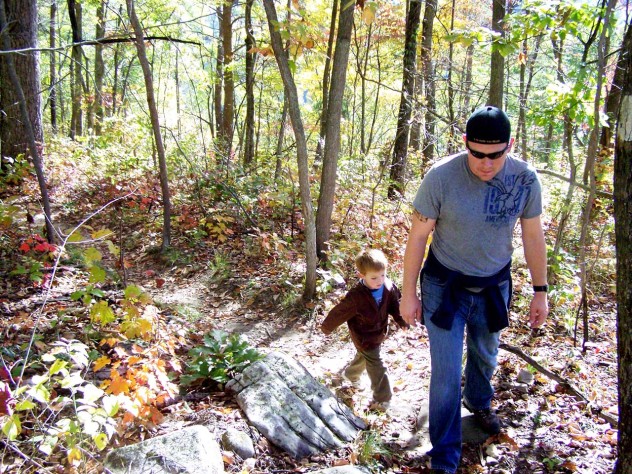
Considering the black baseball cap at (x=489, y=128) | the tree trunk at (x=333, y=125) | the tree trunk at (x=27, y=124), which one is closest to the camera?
the black baseball cap at (x=489, y=128)

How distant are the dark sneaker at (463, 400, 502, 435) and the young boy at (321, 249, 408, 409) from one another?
82cm

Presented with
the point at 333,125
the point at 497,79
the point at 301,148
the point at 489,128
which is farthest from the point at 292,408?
the point at 497,79

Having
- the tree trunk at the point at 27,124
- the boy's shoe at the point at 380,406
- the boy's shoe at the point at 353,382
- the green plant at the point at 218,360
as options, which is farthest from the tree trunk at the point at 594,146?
the tree trunk at the point at 27,124

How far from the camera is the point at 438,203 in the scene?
2688 mm

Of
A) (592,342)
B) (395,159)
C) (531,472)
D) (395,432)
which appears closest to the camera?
(531,472)

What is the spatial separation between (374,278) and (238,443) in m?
1.57

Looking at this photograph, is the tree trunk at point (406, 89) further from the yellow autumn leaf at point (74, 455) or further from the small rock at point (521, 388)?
the yellow autumn leaf at point (74, 455)

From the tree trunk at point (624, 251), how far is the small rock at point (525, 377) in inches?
68.3

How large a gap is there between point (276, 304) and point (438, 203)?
3.74 metres

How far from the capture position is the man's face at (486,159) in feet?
8.21

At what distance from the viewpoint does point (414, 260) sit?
2.79 metres

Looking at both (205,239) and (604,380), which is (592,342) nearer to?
(604,380)

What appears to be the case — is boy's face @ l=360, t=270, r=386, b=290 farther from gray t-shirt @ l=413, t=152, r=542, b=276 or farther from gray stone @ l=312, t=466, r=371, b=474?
gray stone @ l=312, t=466, r=371, b=474

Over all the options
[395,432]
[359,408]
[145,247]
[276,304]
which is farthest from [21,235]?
[395,432]
